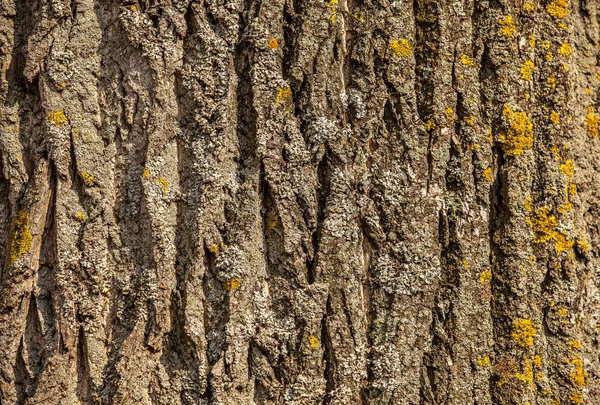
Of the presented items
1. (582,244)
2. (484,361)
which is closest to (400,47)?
(582,244)

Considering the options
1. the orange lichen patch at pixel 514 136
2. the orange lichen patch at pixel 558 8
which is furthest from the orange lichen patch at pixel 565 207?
the orange lichen patch at pixel 558 8

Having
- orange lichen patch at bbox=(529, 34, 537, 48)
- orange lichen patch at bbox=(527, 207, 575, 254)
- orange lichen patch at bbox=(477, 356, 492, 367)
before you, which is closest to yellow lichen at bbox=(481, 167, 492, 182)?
orange lichen patch at bbox=(527, 207, 575, 254)

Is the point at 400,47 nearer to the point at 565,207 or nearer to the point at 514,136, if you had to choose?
the point at 514,136

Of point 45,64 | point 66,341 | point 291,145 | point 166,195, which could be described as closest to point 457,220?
point 291,145

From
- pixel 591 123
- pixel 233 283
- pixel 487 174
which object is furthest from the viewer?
pixel 591 123

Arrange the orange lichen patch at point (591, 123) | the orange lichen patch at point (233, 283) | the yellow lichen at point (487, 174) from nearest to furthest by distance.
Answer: the orange lichen patch at point (233, 283), the yellow lichen at point (487, 174), the orange lichen patch at point (591, 123)

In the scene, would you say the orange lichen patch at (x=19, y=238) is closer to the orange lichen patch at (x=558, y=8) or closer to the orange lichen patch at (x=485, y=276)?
the orange lichen patch at (x=485, y=276)
